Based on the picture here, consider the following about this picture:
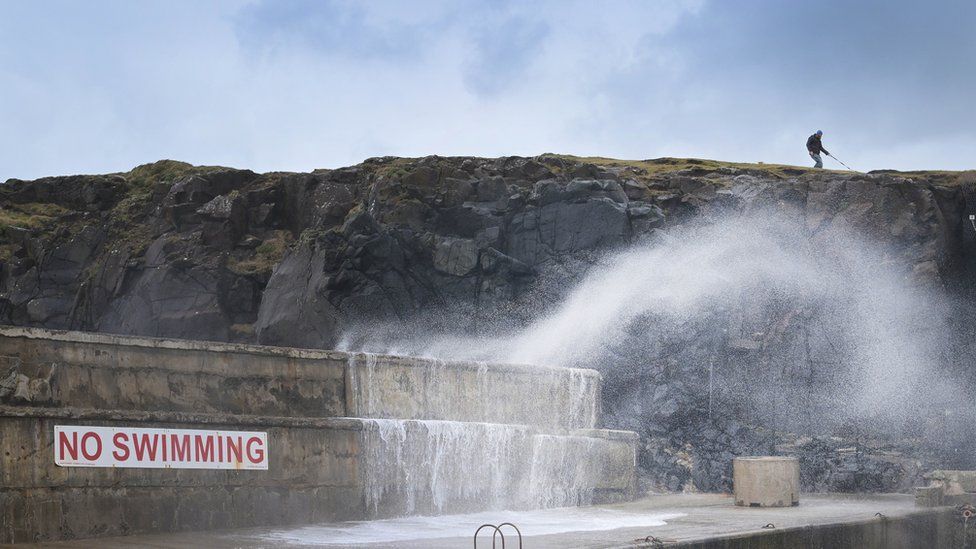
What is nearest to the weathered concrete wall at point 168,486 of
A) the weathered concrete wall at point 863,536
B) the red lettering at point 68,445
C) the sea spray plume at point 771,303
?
the red lettering at point 68,445

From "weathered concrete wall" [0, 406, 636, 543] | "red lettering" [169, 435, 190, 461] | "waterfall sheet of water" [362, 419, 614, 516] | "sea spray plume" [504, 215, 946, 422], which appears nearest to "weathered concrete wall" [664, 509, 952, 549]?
"weathered concrete wall" [0, 406, 636, 543]

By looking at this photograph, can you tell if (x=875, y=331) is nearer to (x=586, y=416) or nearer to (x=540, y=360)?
(x=540, y=360)

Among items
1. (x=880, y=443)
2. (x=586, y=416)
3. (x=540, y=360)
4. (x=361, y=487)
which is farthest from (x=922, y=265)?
(x=361, y=487)

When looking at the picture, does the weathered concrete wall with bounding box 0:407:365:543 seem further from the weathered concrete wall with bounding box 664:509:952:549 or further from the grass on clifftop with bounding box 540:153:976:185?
the grass on clifftop with bounding box 540:153:976:185

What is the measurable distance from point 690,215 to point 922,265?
356 inches

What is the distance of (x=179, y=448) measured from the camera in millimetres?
17109

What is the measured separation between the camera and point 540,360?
32.9m

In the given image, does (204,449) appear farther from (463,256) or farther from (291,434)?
(463,256)

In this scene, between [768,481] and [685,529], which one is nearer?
[685,529]

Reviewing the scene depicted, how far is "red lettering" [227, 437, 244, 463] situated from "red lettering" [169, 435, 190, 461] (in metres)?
0.68

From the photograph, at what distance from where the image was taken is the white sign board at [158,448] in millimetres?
16047

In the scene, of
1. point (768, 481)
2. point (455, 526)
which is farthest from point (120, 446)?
point (768, 481)

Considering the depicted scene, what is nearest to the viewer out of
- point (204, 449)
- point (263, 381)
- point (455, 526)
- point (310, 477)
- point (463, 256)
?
point (204, 449)

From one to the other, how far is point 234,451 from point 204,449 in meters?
0.51
